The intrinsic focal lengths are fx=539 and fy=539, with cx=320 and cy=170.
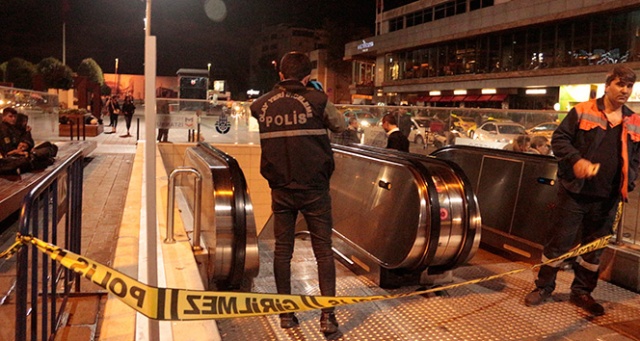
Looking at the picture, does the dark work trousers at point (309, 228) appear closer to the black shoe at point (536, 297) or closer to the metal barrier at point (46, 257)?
the metal barrier at point (46, 257)

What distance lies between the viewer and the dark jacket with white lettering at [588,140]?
14.4ft

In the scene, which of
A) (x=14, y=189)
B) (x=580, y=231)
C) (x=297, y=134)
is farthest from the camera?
(x=14, y=189)

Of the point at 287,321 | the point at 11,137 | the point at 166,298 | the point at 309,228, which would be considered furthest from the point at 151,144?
the point at 11,137

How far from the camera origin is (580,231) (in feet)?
15.4

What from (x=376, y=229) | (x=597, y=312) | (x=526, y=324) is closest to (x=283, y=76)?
(x=376, y=229)

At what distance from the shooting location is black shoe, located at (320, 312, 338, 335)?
149 inches

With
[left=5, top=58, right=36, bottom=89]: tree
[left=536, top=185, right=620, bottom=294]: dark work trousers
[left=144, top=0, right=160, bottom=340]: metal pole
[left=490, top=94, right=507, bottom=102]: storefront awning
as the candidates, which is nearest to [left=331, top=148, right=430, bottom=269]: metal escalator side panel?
[left=536, top=185, right=620, bottom=294]: dark work trousers

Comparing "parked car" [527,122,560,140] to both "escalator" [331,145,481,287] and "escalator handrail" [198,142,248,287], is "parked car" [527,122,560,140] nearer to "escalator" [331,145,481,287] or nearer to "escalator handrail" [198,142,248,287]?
"escalator" [331,145,481,287]

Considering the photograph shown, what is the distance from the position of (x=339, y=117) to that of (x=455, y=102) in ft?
161

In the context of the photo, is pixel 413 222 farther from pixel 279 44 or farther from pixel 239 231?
pixel 279 44

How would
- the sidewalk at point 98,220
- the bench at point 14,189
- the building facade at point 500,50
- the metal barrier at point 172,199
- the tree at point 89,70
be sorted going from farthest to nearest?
the tree at point 89,70
the building facade at point 500,50
the bench at point 14,189
the metal barrier at point 172,199
the sidewalk at point 98,220

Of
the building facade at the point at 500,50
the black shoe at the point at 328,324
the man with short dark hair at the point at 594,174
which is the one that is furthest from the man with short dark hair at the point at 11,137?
the building facade at the point at 500,50

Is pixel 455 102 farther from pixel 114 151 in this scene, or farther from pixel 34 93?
pixel 34 93

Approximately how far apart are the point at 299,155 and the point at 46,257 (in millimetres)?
1741
